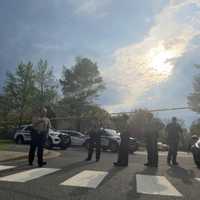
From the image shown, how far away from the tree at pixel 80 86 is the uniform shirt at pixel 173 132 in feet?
139

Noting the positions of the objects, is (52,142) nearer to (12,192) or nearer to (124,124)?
(124,124)

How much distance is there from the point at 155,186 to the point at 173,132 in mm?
6802

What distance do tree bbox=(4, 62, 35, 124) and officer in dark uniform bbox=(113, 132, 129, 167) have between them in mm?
36655

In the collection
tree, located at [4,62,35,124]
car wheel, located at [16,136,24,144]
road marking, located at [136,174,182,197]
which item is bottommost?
road marking, located at [136,174,182,197]

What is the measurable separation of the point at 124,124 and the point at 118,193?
6525mm

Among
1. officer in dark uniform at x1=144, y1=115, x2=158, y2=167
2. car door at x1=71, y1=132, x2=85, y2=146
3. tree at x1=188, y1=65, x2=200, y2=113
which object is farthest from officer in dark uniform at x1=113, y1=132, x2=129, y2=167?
tree at x1=188, y1=65, x2=200, y2=113

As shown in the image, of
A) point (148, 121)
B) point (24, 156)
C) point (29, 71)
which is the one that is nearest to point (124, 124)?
point (148, 121)

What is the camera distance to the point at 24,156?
13656mm

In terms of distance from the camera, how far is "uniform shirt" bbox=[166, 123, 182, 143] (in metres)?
14.3

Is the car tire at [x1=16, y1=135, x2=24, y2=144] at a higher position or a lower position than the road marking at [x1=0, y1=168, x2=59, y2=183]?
higher

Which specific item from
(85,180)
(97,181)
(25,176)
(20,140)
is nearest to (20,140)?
(20,140)

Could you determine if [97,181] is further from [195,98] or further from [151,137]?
[195,98]

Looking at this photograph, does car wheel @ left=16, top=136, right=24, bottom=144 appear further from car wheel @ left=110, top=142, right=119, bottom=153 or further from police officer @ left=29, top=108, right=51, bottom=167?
police officer @ left=29, top=108, right=51, bottom=167

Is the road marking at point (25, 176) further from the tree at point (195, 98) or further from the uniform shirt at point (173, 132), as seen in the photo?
the tree at point (195, 98)
